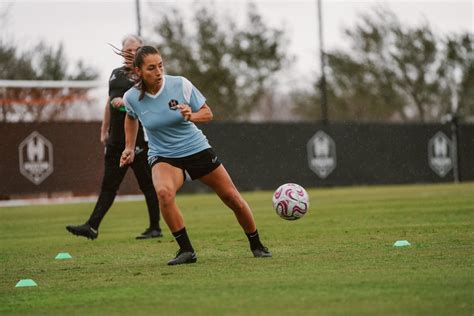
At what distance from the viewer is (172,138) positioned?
8.48 meters

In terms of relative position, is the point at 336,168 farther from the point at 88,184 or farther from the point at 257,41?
the point at 257,41

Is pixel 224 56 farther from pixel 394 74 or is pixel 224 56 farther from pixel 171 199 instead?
pixel 171 199

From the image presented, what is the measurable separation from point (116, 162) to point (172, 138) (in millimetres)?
3452

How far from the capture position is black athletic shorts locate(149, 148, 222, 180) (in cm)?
850

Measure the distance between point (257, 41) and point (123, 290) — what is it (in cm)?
3414

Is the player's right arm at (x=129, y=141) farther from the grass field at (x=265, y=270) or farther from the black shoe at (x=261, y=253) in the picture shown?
the black shoe at (x=261, y=253)

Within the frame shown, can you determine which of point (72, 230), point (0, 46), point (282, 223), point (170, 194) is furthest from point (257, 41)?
point (170, 194)

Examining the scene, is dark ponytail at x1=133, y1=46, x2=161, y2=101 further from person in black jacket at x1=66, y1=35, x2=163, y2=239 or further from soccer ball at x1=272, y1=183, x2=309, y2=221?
person in black jacket at x1=66, y1=35, x2=163, y2=239

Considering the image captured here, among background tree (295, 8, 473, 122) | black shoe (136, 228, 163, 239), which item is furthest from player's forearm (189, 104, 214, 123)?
background tree (295, 8, 473, 122)

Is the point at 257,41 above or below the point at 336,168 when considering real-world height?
above

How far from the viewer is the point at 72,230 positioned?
11.1 m

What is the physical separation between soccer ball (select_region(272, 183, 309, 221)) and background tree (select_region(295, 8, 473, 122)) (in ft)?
111

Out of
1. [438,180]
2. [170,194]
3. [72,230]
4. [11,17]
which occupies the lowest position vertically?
[438,180]

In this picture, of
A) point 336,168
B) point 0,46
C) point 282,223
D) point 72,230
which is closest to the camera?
point 72,230
